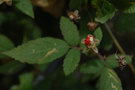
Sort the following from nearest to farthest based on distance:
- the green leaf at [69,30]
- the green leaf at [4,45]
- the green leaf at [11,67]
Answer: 1. the green leaf at [69,30]
2. the green leaf at [4,45]
3. the green leaf at [11,67]

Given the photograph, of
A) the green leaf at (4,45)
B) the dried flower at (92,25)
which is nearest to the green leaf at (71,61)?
the dried flower at (92,25)

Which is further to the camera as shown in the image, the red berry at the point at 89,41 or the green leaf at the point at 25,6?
the green leaf at the point at 25,6

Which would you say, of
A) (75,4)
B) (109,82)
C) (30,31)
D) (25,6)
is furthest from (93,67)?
(30,31)

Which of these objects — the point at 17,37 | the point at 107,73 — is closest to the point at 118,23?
the point at 107,73

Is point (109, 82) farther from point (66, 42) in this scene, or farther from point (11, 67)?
point (11, 67)

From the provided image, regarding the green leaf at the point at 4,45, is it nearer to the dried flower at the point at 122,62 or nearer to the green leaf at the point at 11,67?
the green leaf at the point at 11,67

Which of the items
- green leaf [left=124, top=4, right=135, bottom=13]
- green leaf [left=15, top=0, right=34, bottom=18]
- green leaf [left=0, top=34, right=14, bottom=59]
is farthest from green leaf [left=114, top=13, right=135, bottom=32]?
green leaf [left=0, top=34, right=14, bottom=59]

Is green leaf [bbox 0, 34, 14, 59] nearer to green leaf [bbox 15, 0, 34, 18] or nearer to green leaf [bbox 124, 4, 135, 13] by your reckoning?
green leaf [bbox 15, 0, 34, 18]
